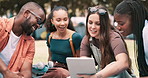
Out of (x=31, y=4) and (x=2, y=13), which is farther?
(x=2, y=13)

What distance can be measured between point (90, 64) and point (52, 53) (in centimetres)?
169

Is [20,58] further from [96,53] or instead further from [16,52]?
[96,53]

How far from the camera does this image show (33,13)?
4.72 meters

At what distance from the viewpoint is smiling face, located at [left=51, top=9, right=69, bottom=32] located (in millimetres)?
5418

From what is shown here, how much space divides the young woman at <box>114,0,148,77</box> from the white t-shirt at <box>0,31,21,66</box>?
1.44 m

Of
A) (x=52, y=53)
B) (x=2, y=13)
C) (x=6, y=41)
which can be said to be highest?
(x=6, y=41)

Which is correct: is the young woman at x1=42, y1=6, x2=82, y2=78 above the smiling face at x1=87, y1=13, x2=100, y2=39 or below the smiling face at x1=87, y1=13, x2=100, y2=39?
below

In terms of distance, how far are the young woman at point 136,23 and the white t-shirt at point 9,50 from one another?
4.73 feet

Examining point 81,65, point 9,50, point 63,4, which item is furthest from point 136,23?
point 63,4

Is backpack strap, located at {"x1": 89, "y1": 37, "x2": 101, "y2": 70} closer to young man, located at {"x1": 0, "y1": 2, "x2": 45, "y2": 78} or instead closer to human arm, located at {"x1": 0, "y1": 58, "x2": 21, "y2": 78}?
young man, located at {"x1": 0, "y1": 2, "x2": 45, "y2": 78}

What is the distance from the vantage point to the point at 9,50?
15.5 feet

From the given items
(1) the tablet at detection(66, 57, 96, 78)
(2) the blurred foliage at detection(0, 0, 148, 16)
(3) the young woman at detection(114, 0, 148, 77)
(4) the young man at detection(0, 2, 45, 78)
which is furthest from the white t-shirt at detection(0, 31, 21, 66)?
(2) the blurred foliage at detection(0, 0, 148, 16)

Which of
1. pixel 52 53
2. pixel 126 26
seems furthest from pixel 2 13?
pixel 126 26

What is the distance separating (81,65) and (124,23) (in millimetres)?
678
